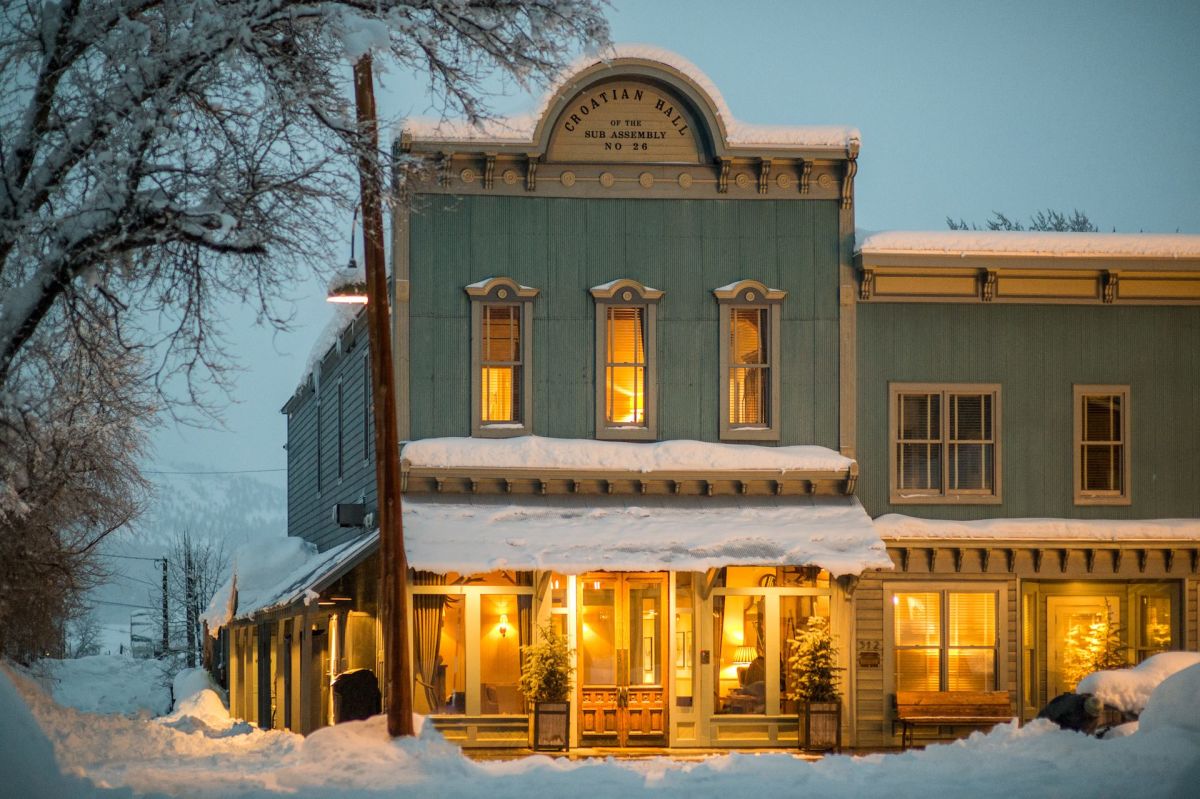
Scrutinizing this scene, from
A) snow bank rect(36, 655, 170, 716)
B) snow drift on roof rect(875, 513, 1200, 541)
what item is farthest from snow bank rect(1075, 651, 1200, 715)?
snow bank rect(36, 655, 170, 716)

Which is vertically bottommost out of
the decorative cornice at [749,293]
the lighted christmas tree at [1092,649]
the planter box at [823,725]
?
the planter box at [823,725]

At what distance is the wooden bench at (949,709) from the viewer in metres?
23.0

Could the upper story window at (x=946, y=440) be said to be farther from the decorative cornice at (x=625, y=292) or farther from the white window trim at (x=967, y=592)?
the decorative cornice at (x=625, y=292)

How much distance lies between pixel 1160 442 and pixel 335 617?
14154 millimetres

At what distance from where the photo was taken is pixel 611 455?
895 inches

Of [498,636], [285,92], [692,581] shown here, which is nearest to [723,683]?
[692,581]

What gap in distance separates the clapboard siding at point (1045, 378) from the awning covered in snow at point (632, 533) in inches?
68.1

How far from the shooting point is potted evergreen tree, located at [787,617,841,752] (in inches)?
883

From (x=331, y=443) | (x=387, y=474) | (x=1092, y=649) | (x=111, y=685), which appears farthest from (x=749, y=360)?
(x=111, y=685)

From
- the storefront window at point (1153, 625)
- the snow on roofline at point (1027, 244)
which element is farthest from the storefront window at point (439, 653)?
the storefront window at point (1153, 625)

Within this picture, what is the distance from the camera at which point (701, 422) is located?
23.4 m

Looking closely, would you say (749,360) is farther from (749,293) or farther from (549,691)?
(549,691)

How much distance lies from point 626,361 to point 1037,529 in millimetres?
6682

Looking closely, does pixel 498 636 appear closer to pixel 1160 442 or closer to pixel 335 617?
pixel 335 617
